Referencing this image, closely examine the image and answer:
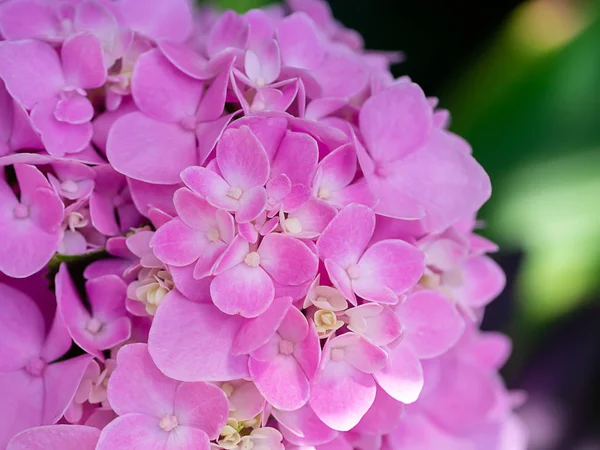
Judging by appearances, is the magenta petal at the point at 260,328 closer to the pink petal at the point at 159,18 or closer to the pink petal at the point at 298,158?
the pink petal at the point at 298,158

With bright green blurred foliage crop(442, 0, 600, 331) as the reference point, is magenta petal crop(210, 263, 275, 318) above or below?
above

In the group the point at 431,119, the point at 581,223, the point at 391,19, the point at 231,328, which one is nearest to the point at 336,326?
the point at 231,328

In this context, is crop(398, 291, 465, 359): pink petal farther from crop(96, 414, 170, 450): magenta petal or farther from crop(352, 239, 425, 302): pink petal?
crop(96, 414, 170, 450): magenta petal

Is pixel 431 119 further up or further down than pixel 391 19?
further up

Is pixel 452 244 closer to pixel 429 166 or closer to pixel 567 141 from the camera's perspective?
pixel 429 166

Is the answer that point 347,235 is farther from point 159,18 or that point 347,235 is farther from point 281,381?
point 159,18

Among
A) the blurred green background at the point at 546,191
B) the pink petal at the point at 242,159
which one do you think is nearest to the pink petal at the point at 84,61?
the pink petal at the point at 242,159

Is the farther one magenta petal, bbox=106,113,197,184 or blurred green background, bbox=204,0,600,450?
blurred green background, bbox=204,0,600,450

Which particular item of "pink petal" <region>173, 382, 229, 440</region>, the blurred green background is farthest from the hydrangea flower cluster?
the blurred green background
